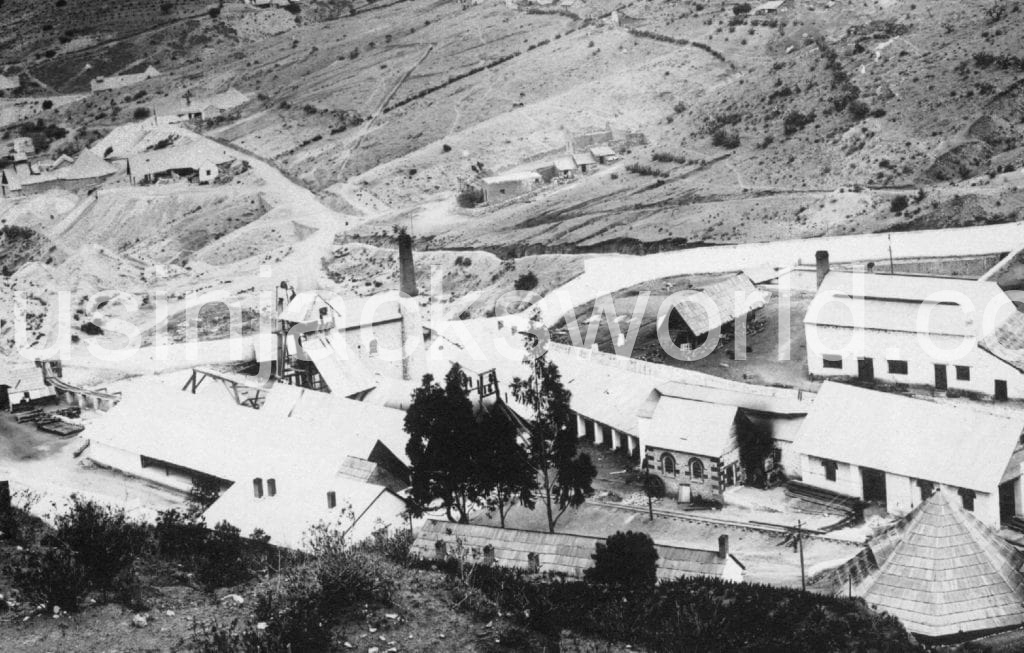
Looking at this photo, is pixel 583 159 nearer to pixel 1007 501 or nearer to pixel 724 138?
pixel 724 138

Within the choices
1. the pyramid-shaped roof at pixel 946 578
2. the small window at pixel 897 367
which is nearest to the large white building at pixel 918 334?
the small window at pixel 897 367

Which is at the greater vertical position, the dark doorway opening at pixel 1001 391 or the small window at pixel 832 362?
the small window at pixel 832 362

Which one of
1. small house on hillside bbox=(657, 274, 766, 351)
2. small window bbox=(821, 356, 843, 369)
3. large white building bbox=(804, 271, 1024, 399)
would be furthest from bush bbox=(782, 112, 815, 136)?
small window bbox=(821, 356, 843, 369)

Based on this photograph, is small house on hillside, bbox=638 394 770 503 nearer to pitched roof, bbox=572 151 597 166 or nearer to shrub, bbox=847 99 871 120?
shrub, bbox=847 99 871 120

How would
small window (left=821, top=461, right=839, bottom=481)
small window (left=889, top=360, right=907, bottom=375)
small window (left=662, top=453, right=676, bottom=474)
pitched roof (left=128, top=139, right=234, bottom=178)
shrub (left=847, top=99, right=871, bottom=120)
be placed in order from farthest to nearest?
pitched roof (left=128, top=139, right=234, bottom=178), shrub (left=847, top=99, right=871, bottom=120), small window (left=889, top=360, right=907, bottom=375), small window (left=662, top=453, right=676, bottom=474), small window (left=821, top=461, right=839, bottom=481)

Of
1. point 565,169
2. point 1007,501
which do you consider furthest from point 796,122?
point 1007,501

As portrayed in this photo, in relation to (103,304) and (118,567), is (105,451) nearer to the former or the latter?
(118,567)

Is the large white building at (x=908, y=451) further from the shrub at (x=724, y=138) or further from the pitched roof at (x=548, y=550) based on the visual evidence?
the shrub at (x=724, y=138)
